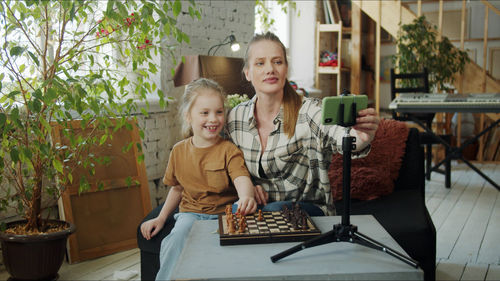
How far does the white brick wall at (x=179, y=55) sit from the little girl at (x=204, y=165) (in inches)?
49.5

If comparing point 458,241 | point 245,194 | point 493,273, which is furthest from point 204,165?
point 458,241

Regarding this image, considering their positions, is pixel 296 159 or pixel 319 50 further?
pixel 319 50

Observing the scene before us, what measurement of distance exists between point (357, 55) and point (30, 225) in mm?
5138

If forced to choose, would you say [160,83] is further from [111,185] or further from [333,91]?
[333,91]

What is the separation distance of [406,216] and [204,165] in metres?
0.94

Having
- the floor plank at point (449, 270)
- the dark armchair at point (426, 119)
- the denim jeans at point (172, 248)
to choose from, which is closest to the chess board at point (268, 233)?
the denim jeans at point (172, 248)

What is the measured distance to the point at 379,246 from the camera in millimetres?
1239

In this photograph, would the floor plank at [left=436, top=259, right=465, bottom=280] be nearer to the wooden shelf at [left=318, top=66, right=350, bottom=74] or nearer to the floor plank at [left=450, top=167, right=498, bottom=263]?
the floor plank at [left=450, top=167, right=498, bottom=263]

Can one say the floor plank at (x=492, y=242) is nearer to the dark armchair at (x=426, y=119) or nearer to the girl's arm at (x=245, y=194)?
the dark armchair at (x=426, y=119)

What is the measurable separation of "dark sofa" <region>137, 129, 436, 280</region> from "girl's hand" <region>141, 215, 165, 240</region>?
0.9 inches

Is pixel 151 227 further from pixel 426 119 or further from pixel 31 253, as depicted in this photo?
pixel 426 119

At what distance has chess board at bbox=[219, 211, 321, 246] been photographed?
133cm

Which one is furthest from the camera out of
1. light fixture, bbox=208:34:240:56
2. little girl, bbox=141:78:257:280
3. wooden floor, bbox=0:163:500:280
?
light fixture, bbox=208:34:240:56

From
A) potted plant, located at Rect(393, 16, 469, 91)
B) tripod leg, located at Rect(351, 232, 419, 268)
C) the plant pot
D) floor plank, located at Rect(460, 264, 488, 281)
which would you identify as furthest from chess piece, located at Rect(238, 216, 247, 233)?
potted plant, located at Rect(393, 16, 469, 91)
